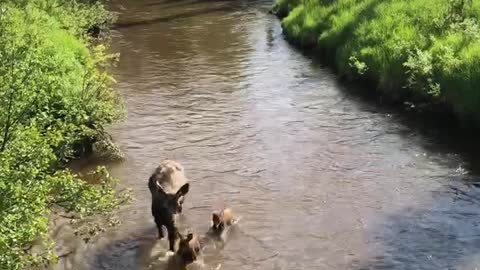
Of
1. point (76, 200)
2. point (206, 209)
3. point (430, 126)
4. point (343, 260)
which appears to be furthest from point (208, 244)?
point (430, 126)

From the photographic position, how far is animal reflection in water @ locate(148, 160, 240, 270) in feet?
33.8

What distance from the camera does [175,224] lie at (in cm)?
1066

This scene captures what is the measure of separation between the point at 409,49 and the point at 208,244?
30.0 ft

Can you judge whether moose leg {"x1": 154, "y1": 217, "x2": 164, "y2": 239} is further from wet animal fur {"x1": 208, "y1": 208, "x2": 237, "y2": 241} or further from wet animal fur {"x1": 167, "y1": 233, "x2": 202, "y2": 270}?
wet animal fur {"x1": 208, "y1": 208, "x2": 237, "y2": 241}

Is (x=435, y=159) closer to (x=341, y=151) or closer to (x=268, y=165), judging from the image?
(x=341, y=151)

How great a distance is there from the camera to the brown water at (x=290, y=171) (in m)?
10.5

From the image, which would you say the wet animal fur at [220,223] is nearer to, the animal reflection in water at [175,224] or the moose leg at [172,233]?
the animal reflection in water at [175,224]

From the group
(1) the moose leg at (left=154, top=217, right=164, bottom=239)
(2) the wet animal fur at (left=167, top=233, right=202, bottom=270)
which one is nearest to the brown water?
(1) the moose leg at (left=154, top=217, right=164, bottom=239)

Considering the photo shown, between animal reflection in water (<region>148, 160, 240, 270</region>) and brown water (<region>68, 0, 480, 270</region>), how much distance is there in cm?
25

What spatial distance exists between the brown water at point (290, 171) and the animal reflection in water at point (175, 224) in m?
0.25

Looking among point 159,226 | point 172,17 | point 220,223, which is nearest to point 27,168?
point 159,226

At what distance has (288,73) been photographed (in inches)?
826

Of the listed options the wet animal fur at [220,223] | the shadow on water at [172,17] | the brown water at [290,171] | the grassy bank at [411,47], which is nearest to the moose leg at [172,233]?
the brown water at [290,171]

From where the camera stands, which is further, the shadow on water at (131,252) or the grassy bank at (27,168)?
the shadow on water at (131,252)
